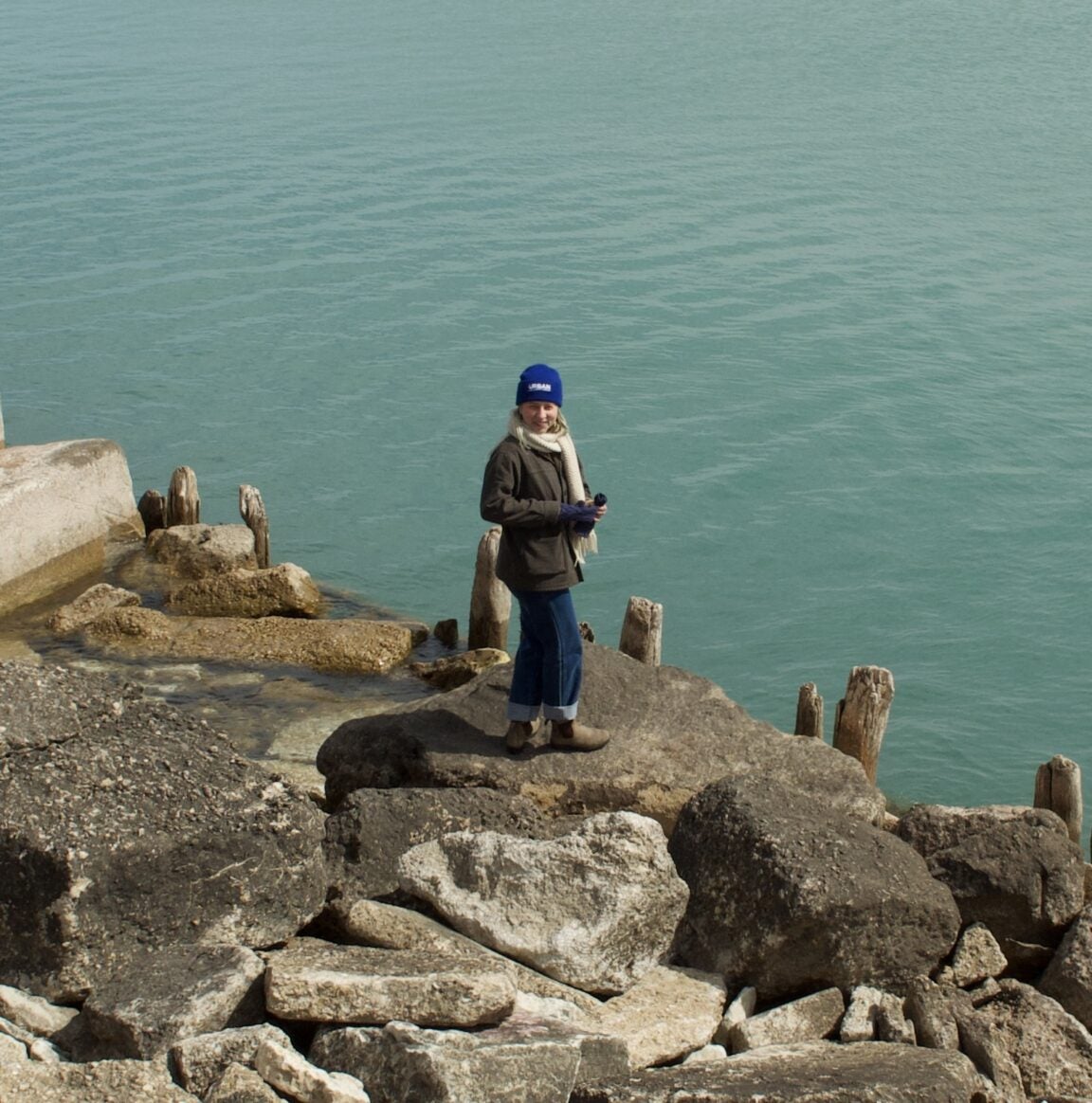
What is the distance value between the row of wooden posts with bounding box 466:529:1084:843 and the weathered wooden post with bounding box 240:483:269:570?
9.96ft

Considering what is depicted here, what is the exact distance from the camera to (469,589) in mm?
16141

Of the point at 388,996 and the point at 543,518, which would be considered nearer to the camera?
the point at 388,996

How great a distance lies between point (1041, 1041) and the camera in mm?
7332

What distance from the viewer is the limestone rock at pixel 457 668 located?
12773mm

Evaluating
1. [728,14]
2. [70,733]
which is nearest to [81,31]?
[728,14]

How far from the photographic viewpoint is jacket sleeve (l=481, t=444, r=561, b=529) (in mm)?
8305

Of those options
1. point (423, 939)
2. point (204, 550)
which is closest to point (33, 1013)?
point (423, 939)

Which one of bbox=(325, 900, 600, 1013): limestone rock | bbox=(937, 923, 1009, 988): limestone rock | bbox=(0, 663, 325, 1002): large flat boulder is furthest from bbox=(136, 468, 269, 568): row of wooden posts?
bbox=(937, 923, 1009, 988): limestone rock

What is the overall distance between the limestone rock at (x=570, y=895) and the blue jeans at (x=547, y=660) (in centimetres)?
140

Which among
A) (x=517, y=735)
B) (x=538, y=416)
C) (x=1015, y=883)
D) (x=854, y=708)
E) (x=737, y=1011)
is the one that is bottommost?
(x=737, y=1011)

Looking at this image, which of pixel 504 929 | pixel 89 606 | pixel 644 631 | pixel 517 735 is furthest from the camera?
pixel 89 606

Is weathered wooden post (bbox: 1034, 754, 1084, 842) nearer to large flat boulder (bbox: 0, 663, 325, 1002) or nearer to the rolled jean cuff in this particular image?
the rolled jean cuff

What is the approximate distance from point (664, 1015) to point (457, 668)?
589 cm

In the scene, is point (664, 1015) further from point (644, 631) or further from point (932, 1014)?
point (644, 631)
